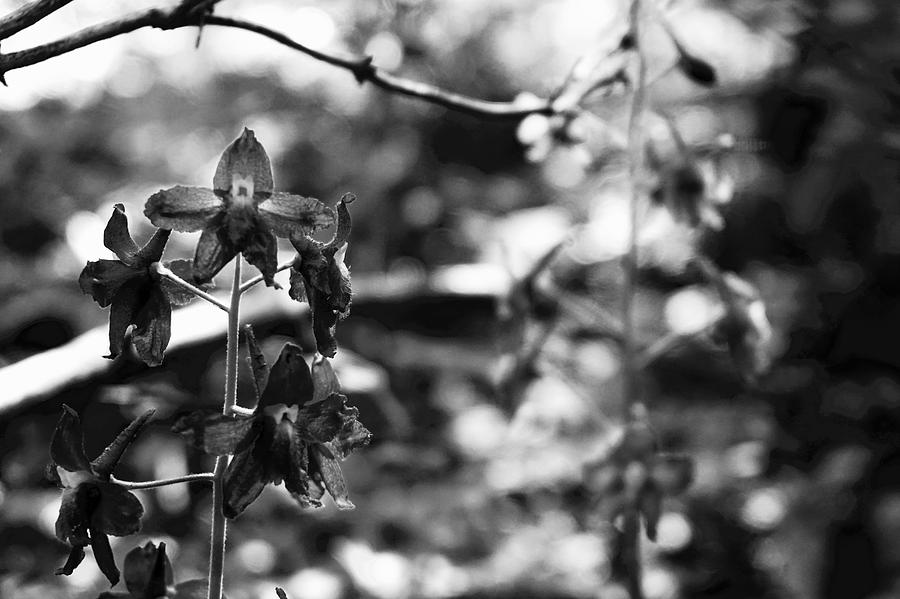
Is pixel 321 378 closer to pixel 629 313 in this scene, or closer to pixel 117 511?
pixel 117 511

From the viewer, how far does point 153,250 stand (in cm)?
65

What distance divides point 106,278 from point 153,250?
0.13 ft

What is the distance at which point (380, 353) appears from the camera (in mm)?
2217

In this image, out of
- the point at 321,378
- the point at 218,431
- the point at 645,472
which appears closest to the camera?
the point at 218,431

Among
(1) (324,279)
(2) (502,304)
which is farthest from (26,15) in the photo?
(2) (502,304)

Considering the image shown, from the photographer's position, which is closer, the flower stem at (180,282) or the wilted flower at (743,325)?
the flower stem at (180,282)

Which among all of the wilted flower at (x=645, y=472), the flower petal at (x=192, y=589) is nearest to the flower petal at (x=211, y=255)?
the flower petal at (x=192, y=589)

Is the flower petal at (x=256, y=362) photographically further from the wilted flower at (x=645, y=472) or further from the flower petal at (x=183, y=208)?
the wilted flower at (x=645, y=472)

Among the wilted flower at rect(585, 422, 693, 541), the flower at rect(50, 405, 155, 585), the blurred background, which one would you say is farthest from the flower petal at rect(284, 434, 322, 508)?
the wilted flower at rect(585, 422, 693, 541)

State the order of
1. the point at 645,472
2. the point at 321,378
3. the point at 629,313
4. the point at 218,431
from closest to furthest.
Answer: the point at 218,431 → the point at 321,378 → the point at 645,472 → the point at 629,313

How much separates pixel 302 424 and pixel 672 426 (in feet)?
6.44

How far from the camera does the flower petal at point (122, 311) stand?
2.13 ft

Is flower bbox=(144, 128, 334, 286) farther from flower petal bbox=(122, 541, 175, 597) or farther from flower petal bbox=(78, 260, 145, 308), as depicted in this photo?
flower petal bbox=(122, 541, 175, 597)

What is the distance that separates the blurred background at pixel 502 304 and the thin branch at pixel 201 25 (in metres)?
0.10
